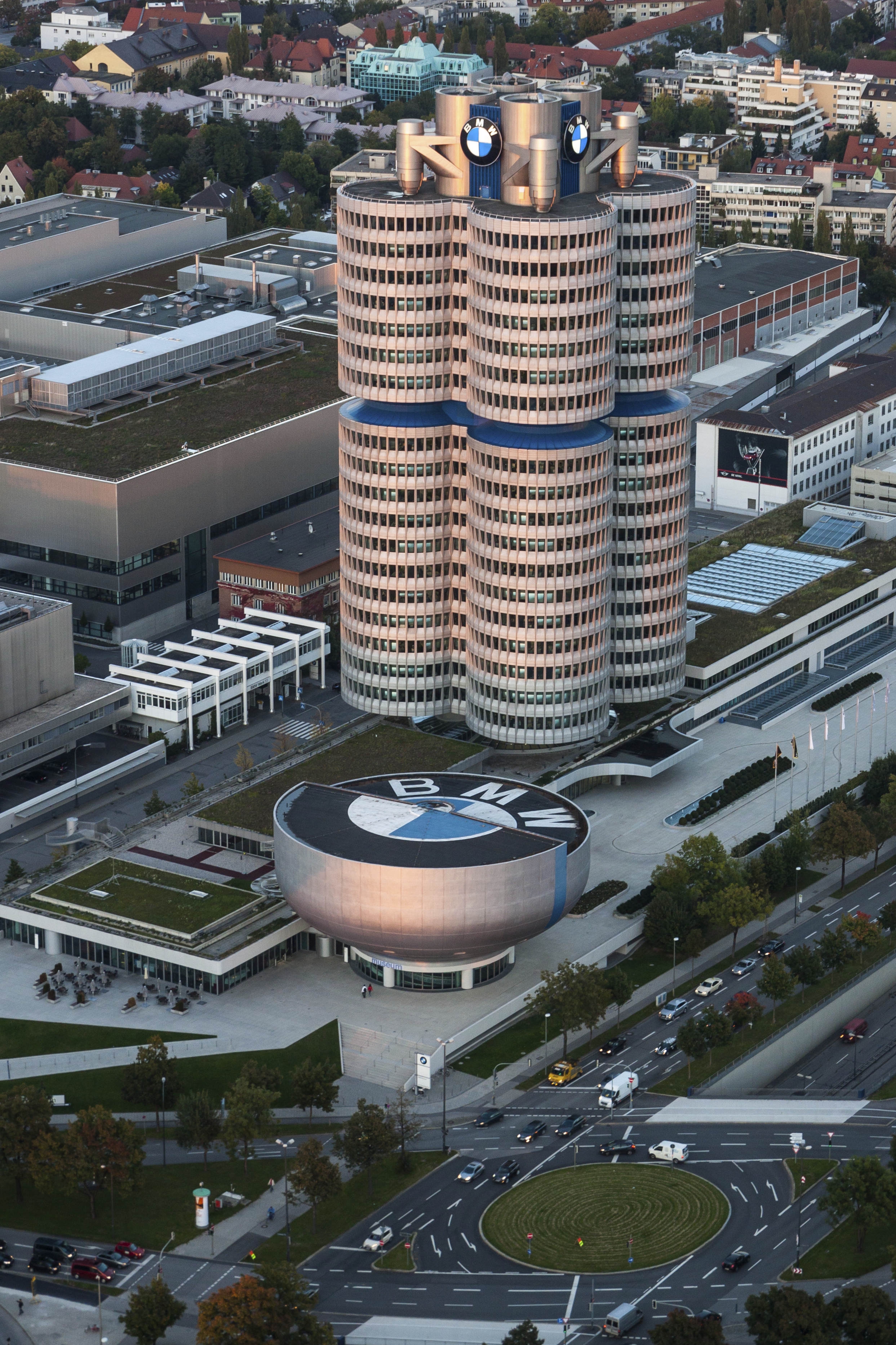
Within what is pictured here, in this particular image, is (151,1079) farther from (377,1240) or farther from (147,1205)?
(377,1240)

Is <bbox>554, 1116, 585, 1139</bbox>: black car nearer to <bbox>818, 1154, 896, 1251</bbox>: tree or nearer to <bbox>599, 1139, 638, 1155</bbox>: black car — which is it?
<bbox>599, 1139, 638, 1155</bbox>: black car

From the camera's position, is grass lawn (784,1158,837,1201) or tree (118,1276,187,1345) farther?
grass lawn (784,1158,837,1201)

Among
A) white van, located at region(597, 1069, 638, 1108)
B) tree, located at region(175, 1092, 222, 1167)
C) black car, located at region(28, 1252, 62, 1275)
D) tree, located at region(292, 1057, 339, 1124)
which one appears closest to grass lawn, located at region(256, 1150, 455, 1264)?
tree, located at region(292, 1057, 339, 1124)

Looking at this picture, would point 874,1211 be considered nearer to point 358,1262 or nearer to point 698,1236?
point 698,1236

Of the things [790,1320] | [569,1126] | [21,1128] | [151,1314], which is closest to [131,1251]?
[21,1128]

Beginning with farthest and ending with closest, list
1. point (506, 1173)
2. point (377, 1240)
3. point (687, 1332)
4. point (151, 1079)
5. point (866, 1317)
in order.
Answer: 1. point (151, 1079)
2. point (506, 1173)
3. point (377, 1240)
4. point (866, 1317)
5. point (687, 1332)

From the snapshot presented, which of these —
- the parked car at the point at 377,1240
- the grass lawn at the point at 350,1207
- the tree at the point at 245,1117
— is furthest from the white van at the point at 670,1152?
the tree at the point at 245,1117
